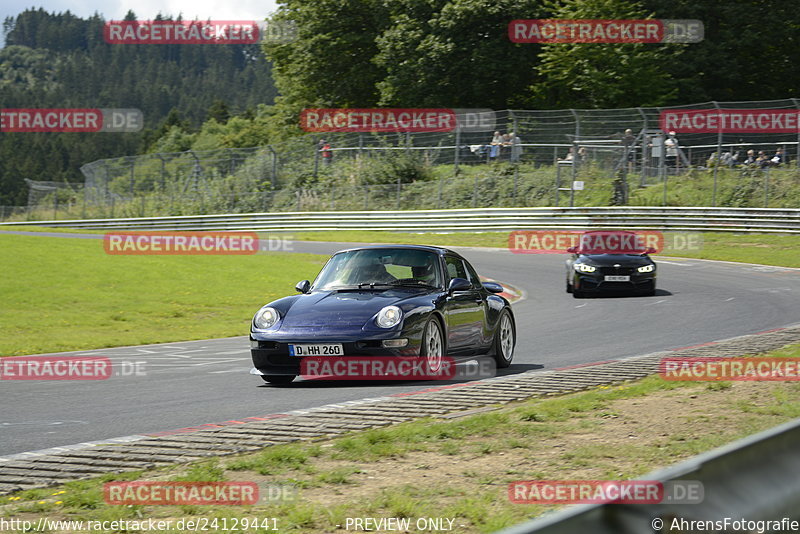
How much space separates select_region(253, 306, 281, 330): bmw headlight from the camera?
404 inches

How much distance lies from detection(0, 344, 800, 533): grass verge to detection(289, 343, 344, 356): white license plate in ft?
6.90

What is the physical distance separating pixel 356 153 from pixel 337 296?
37481mm

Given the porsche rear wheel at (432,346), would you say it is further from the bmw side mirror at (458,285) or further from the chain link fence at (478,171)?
the chain link fence at (478,171)

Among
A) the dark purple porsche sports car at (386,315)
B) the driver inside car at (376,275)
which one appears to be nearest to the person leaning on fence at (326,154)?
the dark purple porsche sports car at (386,315)

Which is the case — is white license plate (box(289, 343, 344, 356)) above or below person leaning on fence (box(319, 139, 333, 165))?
below

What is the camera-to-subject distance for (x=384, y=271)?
1113 cm

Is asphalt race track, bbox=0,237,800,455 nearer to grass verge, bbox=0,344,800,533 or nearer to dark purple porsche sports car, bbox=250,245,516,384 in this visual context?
dark purple porsche sports car, bbox=250,245,516,384

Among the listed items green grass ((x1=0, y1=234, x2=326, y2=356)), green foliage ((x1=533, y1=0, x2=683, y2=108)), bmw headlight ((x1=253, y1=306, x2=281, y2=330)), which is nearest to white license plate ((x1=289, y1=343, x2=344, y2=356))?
Result: bmw headlight ((x1=253, y1=306, x2=281, y2=330))

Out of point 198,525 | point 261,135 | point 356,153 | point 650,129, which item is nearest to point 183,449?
point 198,525

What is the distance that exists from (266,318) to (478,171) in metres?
33.3

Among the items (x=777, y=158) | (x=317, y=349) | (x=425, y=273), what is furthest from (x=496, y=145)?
(x=317, y=349)

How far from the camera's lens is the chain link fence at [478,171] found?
3619 centimetres

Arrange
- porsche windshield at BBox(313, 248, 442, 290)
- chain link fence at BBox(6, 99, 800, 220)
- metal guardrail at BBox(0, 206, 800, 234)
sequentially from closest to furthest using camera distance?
1. porsche windshield at BBox(313, 248, 442, 290)
2. metal guardrail at BBox(0, 206, 800, 234)
3. chain link fence at BBox(6, 99, 800, 220)

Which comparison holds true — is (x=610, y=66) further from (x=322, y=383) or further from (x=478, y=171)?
(x=322, y=383)
